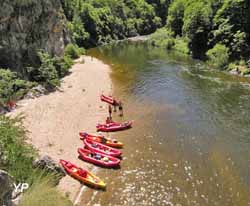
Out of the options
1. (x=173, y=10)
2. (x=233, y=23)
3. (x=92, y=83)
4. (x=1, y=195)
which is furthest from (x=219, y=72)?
(x=1, y=195)

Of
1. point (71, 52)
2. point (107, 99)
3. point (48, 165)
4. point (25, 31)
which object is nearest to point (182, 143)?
point (48, 165)

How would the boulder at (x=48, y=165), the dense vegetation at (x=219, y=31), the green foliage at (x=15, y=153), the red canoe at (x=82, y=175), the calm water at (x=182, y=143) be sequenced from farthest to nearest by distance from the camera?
1. the dense vegetation at (x=219, y=31)
2. the red canoe at (x=82, y=175)
3. the calm water at (x=182, y=143)
4. the boulder at (x=48, y=165)
5. the green foliage at (x=15, y=153)

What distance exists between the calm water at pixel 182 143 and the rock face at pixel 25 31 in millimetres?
11912

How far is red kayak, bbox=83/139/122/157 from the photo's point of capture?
1093 inches

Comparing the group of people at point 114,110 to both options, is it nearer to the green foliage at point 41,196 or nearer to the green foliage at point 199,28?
the green foliage at point 41,196

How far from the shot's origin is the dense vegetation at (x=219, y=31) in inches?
2335

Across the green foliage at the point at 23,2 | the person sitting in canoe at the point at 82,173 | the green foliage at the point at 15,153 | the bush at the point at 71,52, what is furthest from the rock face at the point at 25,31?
the green foliage at the point at 15,153

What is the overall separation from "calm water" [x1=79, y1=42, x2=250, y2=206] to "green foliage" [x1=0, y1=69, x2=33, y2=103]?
1140 cm

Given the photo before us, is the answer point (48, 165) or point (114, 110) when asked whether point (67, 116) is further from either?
point (48, 165)

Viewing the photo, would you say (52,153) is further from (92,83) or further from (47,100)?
(92,83)

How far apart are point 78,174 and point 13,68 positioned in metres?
23.5

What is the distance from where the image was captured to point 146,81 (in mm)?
51750

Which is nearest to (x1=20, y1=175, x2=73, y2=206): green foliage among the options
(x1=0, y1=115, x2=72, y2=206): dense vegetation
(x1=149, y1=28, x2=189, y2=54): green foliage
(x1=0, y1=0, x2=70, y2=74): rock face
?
(x1=0, y1=115, x2=72, y2=206): dense vegetation

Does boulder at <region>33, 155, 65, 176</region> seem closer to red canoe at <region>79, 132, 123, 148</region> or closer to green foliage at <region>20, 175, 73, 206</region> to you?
green foliage at <region>20, 175, 73, 206</region>
